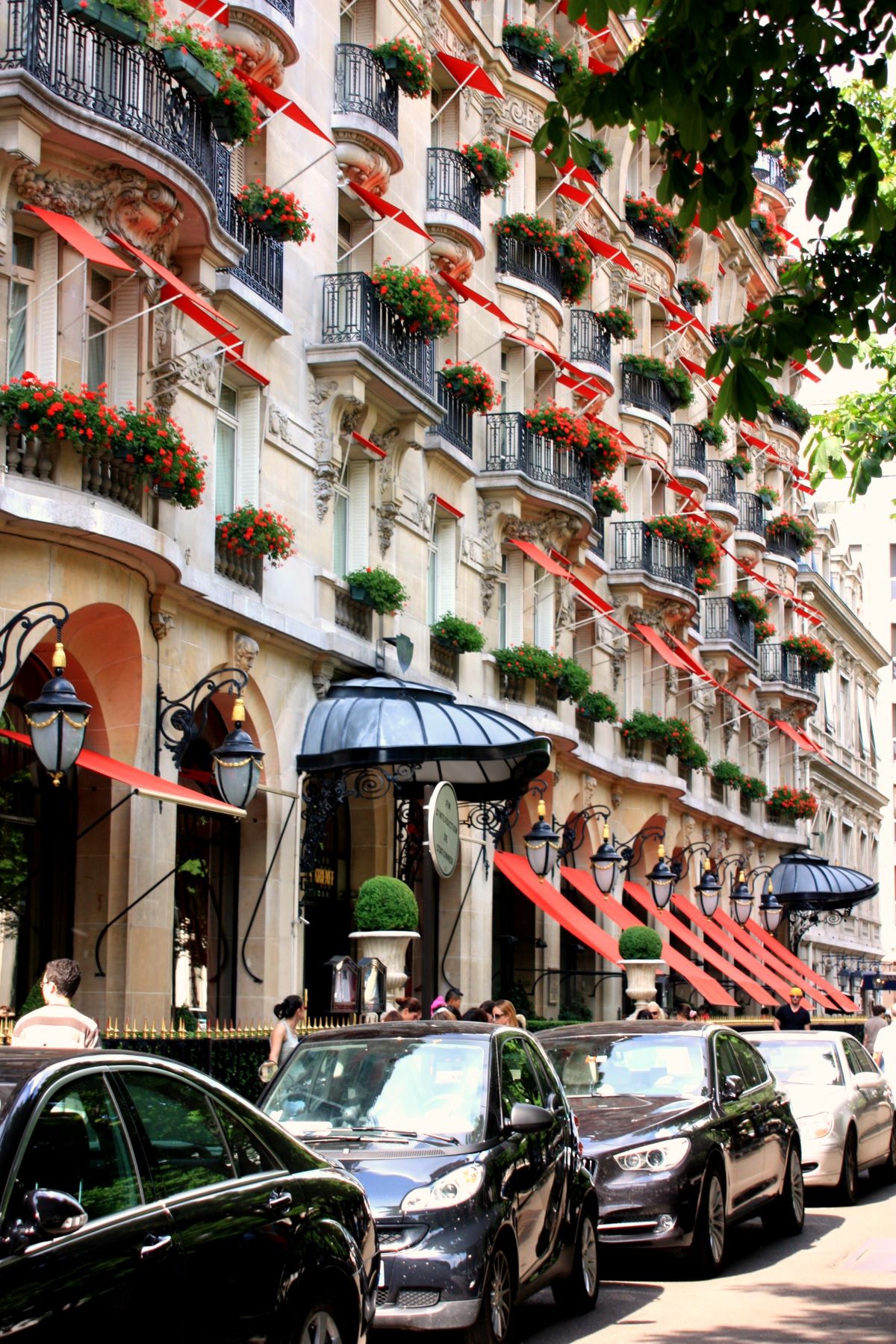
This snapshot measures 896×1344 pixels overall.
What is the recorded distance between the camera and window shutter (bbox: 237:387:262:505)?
74.7ft

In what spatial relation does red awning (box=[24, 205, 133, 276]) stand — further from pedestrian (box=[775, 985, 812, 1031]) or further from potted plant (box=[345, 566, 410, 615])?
pedestrian (box=[775, 985, 812, 1031])

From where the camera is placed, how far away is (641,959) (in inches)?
1294

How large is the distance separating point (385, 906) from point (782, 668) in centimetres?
3358

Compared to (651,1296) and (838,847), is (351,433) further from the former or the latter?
(838,847)

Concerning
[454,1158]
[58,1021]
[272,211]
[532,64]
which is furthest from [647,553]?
[454,1158]

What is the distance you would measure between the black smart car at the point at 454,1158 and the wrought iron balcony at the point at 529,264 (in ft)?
74.2

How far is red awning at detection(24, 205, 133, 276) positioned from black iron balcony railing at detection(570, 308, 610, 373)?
62.6 feet

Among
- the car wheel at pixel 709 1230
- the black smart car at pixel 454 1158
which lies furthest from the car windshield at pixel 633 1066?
the black smart car at pixel 454 1158

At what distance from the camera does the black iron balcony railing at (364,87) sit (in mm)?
25625

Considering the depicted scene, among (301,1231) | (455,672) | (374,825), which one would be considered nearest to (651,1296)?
(301,1231)

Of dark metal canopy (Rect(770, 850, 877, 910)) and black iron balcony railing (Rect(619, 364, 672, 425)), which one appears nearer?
black iron balcony railing (Rect(619, 364, 672, 425))

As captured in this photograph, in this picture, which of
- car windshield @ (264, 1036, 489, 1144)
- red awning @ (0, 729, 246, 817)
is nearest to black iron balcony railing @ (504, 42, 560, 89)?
red awning @ (0, 729, 246, 817)

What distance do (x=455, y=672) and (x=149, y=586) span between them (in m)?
10.7

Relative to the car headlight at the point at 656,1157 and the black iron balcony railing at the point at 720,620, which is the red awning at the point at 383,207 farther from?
the black iron balcony railing at the point at 720,620
